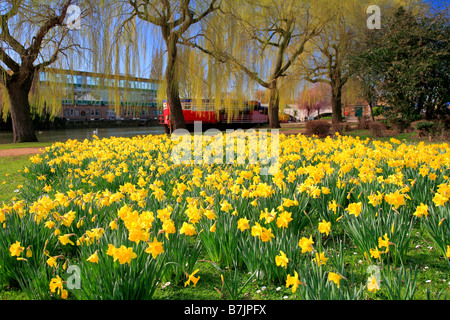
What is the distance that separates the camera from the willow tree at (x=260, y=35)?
11.5 metres

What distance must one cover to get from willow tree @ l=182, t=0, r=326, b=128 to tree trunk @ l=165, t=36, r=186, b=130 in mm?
537

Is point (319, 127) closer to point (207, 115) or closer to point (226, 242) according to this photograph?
point (207, 115)

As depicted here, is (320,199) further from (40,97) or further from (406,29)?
(40,97)

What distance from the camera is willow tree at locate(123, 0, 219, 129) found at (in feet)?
37.1

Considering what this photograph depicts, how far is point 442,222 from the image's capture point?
2.21 m

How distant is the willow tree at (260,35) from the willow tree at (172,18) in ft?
1.48

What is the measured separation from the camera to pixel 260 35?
14.7m

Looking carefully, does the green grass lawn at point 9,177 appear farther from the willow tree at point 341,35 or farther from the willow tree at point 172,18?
the willow tree at point 341,35

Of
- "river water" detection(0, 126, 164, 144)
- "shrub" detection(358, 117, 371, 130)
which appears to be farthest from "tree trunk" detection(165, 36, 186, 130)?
"river water" detection(0, 126, 164, 144)

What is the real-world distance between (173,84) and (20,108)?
897cm

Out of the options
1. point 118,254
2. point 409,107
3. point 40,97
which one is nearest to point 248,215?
point 118,254

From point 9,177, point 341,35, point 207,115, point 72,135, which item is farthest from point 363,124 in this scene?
point 72,135

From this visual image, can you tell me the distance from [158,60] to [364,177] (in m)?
10.4

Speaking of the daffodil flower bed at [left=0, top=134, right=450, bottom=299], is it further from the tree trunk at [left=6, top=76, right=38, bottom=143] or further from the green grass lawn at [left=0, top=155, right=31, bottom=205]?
the tree trunk at [left=6, top=76, right=38, bottom=143]
